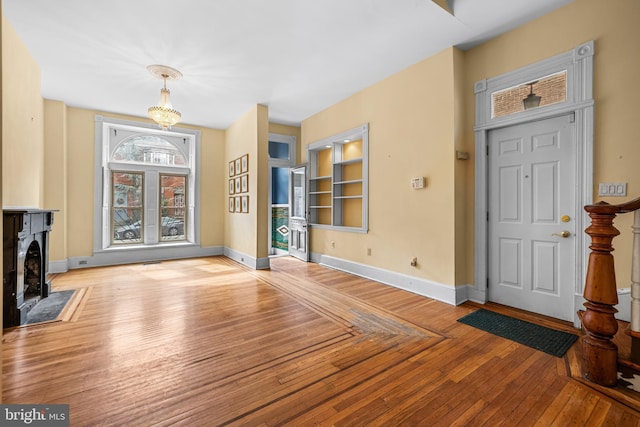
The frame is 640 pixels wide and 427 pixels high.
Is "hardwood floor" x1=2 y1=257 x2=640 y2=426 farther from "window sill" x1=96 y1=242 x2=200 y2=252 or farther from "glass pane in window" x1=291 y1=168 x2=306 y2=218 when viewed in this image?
"glass pane in window" x1=291 y1=168 x2=306 y2=218

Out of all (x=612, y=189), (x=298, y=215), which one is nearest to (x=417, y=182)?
(x=612, y=189)

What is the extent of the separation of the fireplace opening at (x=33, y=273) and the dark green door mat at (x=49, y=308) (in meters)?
0.12

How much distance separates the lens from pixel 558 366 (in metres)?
2.24

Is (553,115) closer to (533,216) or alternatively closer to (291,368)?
(533,216)

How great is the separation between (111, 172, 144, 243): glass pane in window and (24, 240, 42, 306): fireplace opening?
257cm

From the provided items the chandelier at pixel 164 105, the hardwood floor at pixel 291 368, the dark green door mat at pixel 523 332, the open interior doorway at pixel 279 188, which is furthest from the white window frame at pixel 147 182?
the dark green door mat at pixel 523 332

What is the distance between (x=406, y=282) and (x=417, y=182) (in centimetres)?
140

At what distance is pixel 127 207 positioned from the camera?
6.20m

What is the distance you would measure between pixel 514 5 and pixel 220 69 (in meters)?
3.50

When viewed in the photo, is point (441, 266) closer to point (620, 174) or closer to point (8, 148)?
point (620, 174)

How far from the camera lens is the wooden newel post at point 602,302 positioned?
79.4 inches

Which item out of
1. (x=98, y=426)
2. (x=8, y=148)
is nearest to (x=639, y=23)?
(x=98, y=426)

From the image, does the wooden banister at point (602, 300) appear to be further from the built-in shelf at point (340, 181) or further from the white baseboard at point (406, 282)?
the built-in shelf at point (340, 181)

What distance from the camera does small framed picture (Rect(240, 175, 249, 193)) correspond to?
5.79 metres
